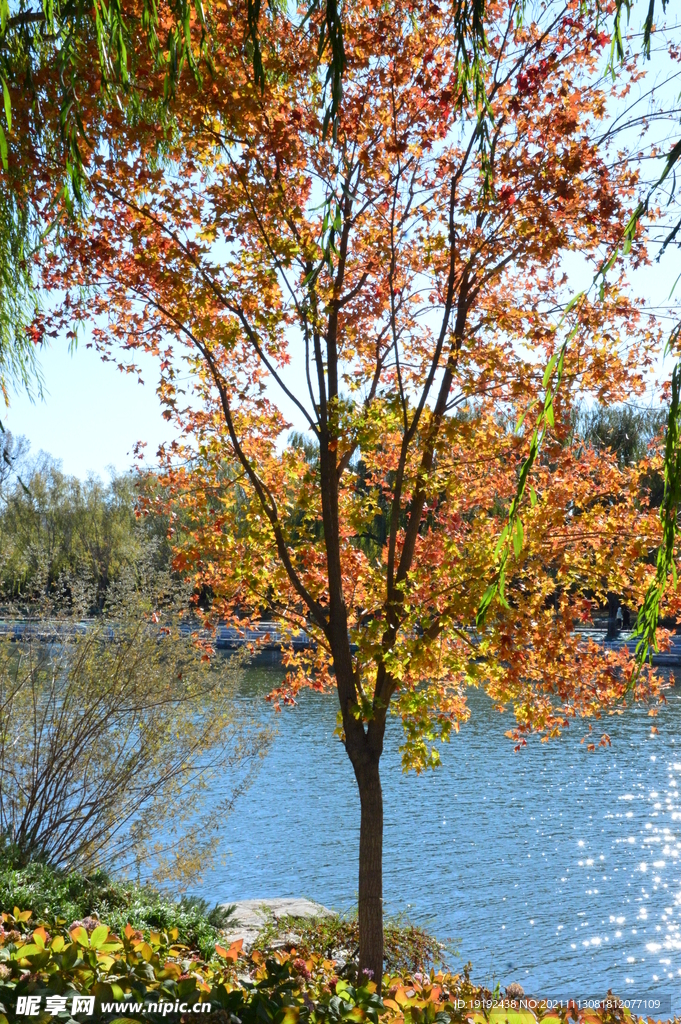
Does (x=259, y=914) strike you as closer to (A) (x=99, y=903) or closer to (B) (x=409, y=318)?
(A) (x=99, y=903)

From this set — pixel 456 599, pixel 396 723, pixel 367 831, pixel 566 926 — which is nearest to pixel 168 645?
pixel 367 831

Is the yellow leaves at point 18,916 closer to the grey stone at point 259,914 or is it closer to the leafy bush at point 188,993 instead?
the leafy bush at point 188,993

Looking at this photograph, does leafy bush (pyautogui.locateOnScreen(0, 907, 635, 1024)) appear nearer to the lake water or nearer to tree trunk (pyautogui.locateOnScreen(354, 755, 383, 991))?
tree trunk (pyautogui.locateOnScreen(354, 755, 383, 991))

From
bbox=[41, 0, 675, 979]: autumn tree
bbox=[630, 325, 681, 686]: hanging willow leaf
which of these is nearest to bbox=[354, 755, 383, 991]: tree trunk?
bbox=[41, 0, 675, 979]: autumn tree

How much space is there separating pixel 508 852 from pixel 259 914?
363cm

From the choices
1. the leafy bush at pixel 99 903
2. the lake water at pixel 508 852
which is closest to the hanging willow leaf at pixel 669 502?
the leafy bush at pixel 99 903

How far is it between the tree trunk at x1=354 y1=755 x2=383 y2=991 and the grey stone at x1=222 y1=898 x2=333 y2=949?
1194 mm

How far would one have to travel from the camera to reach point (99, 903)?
4.61 metres

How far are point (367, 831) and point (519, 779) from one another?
25.9 ft

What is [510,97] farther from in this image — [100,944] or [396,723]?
[396,723]

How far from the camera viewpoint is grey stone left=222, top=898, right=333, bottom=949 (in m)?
5.40

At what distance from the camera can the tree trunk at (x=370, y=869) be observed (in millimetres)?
4227

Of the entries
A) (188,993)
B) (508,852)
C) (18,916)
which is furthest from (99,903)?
(508,852)

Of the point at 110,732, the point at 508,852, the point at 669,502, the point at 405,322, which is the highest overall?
the point at 405,322
